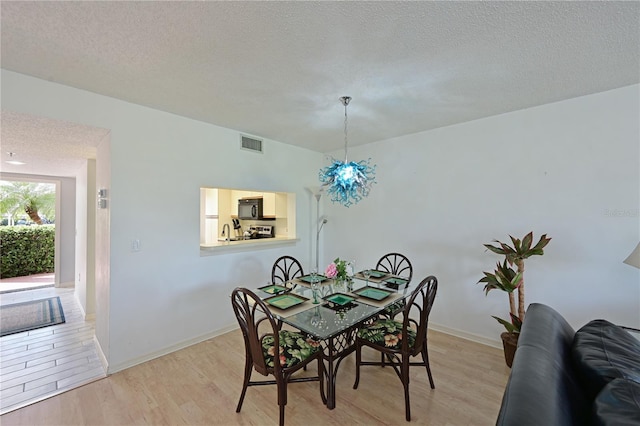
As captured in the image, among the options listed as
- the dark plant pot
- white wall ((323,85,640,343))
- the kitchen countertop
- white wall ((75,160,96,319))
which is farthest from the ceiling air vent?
the dark plant pot

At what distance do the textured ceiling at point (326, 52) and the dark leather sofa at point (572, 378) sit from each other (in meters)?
1.71

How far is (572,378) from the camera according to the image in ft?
3.75

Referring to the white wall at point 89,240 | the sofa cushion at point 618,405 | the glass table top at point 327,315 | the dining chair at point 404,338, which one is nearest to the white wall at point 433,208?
the white wall at point 89,240

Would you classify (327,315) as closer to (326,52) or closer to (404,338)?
(404,338)

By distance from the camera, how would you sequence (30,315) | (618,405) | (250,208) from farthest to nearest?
(250,208) → (30,315) → (618,405)

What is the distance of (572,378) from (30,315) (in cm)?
593

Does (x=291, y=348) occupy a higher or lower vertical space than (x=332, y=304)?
lower

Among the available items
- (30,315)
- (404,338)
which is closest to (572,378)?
(404,338)

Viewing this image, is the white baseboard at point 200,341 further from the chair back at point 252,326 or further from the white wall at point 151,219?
the chair back at point 252,326

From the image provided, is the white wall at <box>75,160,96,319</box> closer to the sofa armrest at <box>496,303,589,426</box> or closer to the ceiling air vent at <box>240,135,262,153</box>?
the ceiling air vent at <box>240,135,262,153</box>

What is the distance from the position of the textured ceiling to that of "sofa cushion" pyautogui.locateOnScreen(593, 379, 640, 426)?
1.74 m

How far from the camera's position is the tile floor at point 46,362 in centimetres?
223

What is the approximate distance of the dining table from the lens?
184cm

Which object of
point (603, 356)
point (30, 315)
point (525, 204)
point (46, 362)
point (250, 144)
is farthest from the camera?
point (30, 315)
